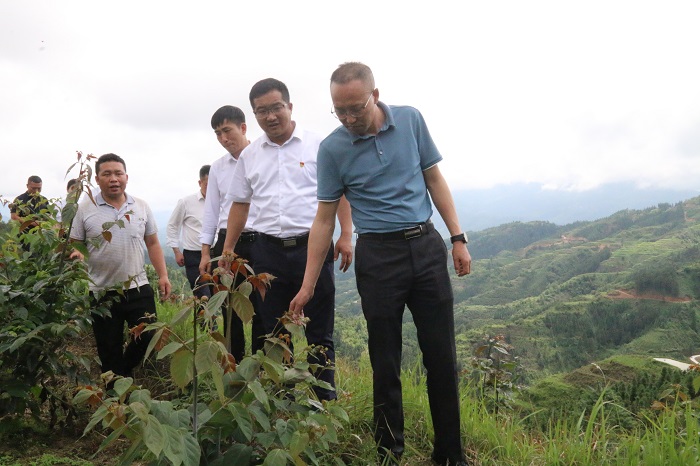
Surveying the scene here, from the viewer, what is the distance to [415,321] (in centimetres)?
276

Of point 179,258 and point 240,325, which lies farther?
point 179,258

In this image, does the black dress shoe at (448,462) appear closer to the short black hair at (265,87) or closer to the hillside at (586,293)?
the short black hair at (265,87)

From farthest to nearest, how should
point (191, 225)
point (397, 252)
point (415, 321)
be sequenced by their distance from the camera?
point (191, 225)
point (415, 321)
point (397, 252)

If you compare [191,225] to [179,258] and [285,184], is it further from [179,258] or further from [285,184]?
[285,184]

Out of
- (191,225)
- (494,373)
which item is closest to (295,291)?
(494,373)

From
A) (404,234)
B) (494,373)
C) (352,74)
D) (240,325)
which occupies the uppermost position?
(352,74)

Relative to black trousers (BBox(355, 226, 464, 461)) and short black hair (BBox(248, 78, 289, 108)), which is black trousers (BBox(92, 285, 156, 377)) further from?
black trousers (BBox(355, 226, 464, 461))

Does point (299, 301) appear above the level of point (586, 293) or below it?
above

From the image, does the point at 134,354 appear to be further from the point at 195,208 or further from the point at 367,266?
the point at 195,208

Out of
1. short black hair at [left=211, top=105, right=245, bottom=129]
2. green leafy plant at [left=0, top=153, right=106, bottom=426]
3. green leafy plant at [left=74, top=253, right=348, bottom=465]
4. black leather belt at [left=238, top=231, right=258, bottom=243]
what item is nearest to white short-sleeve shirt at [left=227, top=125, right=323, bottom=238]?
black leather belt at [left=238, top=231, right=258, bottom=243]

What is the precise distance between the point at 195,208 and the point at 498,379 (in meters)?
3.64

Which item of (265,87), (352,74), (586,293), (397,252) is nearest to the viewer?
(352,74)

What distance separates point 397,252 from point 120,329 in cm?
208

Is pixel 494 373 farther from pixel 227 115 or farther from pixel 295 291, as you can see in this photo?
pixel 227 115
